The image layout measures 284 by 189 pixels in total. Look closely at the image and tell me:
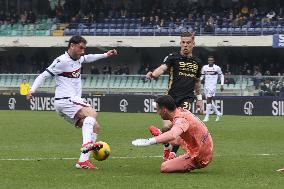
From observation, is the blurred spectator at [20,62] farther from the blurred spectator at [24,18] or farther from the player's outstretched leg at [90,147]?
the player's outstretched leg at [90,147]

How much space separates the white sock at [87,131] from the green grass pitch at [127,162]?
10.9 inches

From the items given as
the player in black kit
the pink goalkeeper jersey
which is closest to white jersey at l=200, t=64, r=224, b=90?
the player in black kit

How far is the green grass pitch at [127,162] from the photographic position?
36.1 ft

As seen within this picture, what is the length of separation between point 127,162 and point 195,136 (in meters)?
2.34

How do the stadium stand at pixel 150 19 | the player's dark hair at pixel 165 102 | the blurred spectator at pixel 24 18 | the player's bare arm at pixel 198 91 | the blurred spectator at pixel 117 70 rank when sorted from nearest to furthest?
the player's dark hair at pixel 165 102 < the player's bare arm at pixel 198 91 < the stadium stand at pixel 150 19 < the blurred spectator at pixel 117 70 < the blurred spectator at pixel 24 18

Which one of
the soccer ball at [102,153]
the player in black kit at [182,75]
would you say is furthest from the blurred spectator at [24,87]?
the soccer ball at [102,153]

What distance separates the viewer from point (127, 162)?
14.3 m

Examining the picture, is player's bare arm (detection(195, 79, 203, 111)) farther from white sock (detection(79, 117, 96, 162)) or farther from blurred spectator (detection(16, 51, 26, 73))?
blurred spectator (detection(16, 51, 26, 73))

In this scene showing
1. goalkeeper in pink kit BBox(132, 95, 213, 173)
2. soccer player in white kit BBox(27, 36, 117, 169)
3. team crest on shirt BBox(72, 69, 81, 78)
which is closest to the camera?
goalkeeper in pink kit BBox(132, 95, 213, 173)

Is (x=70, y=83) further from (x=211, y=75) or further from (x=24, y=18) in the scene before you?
(x=24, y=18)

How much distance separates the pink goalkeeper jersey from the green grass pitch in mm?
373

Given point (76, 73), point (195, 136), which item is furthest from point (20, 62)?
point (195, 136)

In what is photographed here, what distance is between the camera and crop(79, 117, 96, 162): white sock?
12784 mm

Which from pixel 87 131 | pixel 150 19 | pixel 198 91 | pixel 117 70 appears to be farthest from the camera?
pixel 150 19
